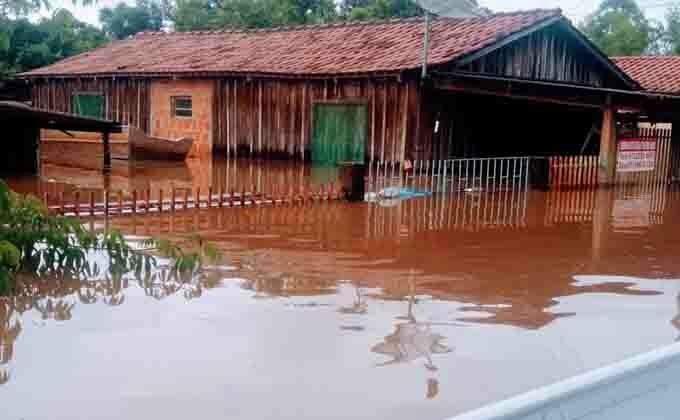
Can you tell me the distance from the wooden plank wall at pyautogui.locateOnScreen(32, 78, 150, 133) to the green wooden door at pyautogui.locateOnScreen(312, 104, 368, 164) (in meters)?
7.16

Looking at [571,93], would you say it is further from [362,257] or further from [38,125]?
[38,125]

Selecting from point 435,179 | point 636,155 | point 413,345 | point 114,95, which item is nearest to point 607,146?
point 636,155

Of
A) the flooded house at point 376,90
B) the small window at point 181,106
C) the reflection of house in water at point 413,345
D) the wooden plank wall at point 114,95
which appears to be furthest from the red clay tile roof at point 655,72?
the reflection of house in water at point 413,345

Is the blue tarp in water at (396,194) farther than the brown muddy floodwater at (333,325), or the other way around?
the blue tarp in water at (396,194)

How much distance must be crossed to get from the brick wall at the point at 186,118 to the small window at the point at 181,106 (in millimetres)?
116

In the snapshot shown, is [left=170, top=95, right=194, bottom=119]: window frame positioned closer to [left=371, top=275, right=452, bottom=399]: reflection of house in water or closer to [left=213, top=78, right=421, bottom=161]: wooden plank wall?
[left=213, top=78, right=421, bottom=161]: wooden plank wall

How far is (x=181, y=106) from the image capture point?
24.9 m

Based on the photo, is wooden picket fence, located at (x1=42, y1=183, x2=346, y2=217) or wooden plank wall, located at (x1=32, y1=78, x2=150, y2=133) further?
wooden plank wall, located at (x1=32, y1=78, x2=150, y2=133)

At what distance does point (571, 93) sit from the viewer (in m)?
18.0

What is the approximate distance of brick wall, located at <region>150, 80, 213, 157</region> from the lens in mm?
23875

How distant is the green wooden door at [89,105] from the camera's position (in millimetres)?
26984

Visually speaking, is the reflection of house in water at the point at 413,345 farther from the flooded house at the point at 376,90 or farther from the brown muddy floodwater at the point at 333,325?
the flooded house at the point at 376,90

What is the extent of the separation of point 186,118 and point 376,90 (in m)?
7.44

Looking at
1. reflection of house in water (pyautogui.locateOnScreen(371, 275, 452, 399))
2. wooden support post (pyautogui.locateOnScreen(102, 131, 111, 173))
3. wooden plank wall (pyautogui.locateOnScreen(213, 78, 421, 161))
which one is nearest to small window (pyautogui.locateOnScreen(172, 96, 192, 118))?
wooden plank wall (pyautogui.locateOnScreen(213, 78, 421, 161))
